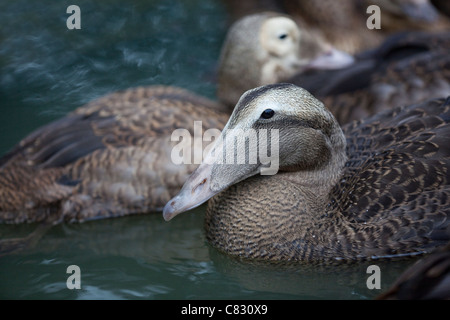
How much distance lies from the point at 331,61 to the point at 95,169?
82.1 inches

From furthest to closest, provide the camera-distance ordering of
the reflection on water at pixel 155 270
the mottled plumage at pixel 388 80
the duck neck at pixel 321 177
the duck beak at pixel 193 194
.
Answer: the mottled plumage at pixel 388 80, the duck neck at pixel 321 177, the reflection on water at pixel 155 270, the duck beak at pixel 193 194

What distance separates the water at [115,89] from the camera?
13.3ft

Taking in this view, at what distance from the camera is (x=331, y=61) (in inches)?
231

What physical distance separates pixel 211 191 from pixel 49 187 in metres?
1.46

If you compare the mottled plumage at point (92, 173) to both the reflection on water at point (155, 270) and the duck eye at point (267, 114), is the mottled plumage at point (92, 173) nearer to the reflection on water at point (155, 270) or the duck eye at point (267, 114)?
the reflection on water at point (155, 270)

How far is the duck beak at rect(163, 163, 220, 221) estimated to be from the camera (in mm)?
3840

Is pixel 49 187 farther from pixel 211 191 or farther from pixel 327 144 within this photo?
pixel 327 144

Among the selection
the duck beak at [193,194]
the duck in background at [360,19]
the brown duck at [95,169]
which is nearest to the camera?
the duck beak at [193,194]

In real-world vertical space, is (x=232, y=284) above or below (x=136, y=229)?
below

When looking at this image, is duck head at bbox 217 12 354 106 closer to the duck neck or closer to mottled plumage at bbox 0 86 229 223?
mottled plumage at bbox 0 86 229 223

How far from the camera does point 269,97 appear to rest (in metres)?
3.89

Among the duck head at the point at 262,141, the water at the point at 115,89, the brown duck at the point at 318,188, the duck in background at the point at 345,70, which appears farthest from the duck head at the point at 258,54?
the duck head at the point at 262,141

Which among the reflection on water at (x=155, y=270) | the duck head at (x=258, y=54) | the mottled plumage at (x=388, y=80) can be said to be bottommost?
the reflection on water at (x=155, y=270)
